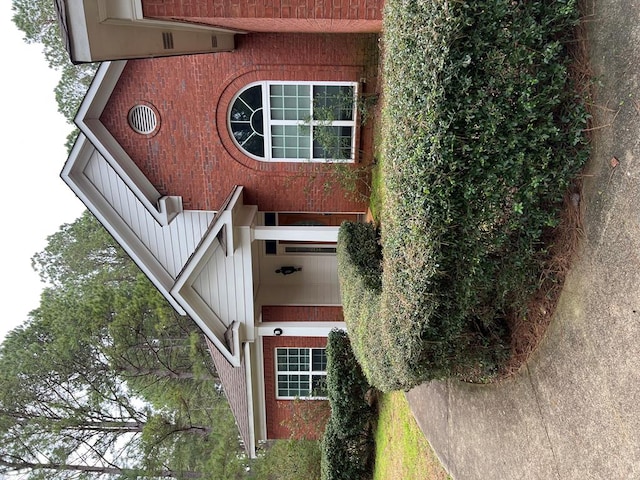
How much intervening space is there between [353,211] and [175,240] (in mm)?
4788

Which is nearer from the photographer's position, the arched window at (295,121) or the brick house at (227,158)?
the brick house at (227,158)

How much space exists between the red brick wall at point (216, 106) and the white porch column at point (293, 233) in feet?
3.20

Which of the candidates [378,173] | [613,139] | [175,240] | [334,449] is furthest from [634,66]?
[334,449]

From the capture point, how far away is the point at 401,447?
30.3 ft

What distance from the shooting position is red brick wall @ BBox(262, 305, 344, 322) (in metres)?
11.7

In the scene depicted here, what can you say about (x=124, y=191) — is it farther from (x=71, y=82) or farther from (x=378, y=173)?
(x=71, y=82)

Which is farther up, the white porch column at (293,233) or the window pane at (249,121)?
the window pane at (249,121)

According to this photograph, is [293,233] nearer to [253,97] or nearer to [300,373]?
[253,97]

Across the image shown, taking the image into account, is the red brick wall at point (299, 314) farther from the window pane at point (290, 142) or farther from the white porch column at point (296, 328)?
the window pane at point (290, 142)

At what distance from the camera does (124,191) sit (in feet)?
35.5

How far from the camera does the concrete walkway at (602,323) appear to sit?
3496mm

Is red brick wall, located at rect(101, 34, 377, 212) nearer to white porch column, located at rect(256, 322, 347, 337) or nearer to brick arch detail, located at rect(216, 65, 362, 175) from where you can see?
brick arch detail, located at rect(216, 65, 362, 175)

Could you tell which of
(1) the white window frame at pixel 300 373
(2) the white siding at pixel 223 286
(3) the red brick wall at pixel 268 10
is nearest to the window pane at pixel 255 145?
(2) the white siding at pixel 223 286

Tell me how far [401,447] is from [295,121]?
7.90m
